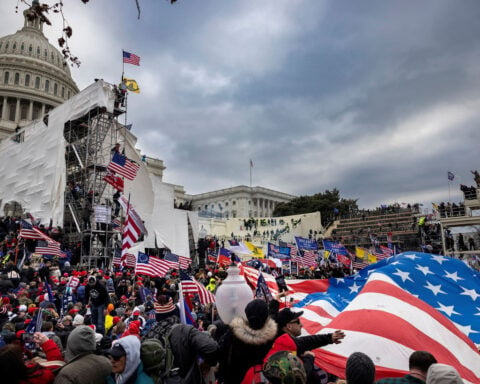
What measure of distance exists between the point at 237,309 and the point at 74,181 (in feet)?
82.3

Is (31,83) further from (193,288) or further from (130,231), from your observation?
(193,288)

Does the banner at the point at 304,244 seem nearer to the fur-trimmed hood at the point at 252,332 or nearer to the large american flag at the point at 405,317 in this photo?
the large american flag at the point at 405,317

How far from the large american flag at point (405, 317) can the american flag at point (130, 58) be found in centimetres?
2126

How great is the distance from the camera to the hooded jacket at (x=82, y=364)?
2.47 metres

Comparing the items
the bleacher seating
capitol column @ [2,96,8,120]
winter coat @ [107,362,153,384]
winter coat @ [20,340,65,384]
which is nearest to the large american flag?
winter coat @ [107,362,153,384]

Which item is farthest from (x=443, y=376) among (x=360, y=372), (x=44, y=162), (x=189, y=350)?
(x=44, y=162)

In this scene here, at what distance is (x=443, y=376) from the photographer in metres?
2.46

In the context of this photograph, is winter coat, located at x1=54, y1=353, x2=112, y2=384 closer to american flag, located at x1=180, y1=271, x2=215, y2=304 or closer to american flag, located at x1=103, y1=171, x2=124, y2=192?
american flag, located at x1=180, y1=271, x2=215, y2=304

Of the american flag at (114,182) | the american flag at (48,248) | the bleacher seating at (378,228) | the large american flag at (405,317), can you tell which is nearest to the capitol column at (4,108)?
the american flag at (114,182)

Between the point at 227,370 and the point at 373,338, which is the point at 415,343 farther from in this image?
the point at 227,370

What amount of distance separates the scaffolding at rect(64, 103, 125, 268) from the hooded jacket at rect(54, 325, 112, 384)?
61.6 feet

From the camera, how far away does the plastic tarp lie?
80.9 ft

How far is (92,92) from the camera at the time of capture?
80.5ft

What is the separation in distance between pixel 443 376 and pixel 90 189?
24.8 metres
